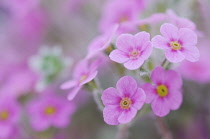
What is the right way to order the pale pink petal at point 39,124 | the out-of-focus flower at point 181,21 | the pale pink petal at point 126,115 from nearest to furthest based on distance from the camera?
the pale pink petal at point 126,115, the out-of-focus flower at point 181,21, the pale pink petal at point 39,124

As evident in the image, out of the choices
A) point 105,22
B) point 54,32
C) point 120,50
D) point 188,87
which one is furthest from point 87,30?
point 120,50

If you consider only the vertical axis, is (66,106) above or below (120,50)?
below

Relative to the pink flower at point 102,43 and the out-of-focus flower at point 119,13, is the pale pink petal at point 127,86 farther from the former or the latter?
the out-of-focus flower at point 119,13

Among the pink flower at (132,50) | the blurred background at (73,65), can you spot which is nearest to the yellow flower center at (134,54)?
the pink flower at (132,50)

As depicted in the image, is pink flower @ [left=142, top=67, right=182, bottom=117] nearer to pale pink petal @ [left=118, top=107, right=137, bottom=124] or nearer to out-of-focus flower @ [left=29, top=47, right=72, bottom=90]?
pale pink petal @ [left=118, top=107, right=137, bottom=124]

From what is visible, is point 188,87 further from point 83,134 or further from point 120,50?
point 120,50
